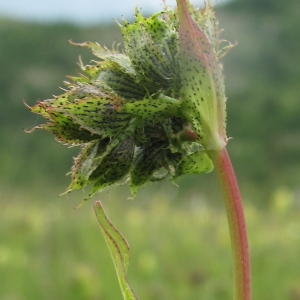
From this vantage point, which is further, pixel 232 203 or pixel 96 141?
pixel 96 141

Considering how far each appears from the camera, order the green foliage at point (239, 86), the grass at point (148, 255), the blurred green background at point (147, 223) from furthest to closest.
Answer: the green foliage at point (239, 86) → the blurred green background at point (147, 223) → the grass at point (148, 255)

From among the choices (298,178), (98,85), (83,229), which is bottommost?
(98,85)

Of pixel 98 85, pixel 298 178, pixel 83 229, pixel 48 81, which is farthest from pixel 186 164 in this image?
pixel 48 81

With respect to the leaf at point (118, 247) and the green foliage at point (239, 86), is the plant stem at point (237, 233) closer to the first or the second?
the leaf at point (118, 247)

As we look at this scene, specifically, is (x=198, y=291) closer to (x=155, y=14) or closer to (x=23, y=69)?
(x=155, y=14)

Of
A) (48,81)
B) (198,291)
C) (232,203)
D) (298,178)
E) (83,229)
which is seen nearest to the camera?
(232,203)

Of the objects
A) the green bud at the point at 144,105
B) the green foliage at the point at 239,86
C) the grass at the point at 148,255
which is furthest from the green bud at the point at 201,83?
the green foliage at the point at 239,86
